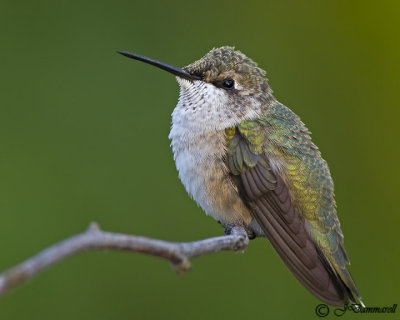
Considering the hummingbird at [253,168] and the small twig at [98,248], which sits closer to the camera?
the small twig at [98,248]

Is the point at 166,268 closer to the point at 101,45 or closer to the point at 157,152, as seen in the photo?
the point at 157,152

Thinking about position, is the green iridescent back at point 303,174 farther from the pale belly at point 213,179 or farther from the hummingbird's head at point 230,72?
the hummingbird's head at point 230,72

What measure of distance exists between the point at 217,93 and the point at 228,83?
0.11 metres

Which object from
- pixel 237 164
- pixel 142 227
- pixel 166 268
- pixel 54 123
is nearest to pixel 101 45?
pixel 54 123

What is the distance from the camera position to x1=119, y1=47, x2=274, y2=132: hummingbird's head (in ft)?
11.8

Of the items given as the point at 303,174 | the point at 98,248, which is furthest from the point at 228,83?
the point at 98,248

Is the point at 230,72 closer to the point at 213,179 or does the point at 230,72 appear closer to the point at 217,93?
the point at 217,93

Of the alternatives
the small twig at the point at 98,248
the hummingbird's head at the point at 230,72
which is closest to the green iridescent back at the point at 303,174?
the hummingbird's head at the point at 230,72

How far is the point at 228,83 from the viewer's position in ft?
12.1

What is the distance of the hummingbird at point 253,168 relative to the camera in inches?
133

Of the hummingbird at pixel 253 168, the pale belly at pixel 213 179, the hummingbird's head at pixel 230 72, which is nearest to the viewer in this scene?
the hummingbird at pixel 253 168

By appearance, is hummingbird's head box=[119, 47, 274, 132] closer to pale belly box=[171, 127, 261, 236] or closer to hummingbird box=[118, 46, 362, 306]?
hummingbird box=[118, 46, 362, 306]

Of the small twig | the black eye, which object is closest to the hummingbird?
the black eye

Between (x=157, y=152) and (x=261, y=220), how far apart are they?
6.99 feet
